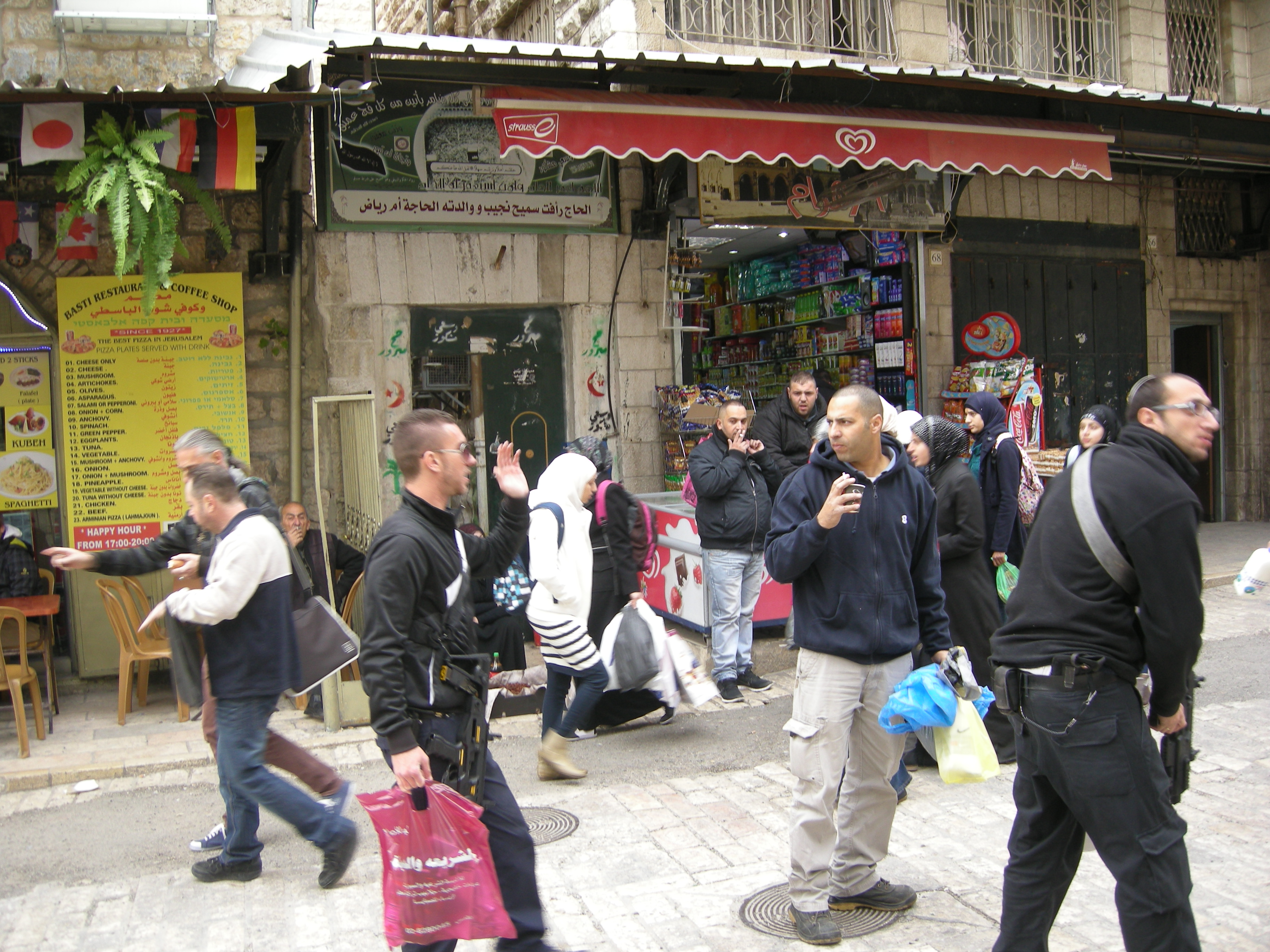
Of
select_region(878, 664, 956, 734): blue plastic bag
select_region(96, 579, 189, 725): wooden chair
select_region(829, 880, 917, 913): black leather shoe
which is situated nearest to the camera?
select_region(878, 664, 956, 734): blue plastic bag

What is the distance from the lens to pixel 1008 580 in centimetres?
599

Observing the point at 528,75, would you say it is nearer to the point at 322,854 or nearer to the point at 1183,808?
the point at 322,854

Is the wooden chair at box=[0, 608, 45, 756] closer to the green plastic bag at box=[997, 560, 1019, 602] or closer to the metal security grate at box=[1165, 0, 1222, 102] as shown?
the green plastic bag at box=[997, 560, 1019, 602]

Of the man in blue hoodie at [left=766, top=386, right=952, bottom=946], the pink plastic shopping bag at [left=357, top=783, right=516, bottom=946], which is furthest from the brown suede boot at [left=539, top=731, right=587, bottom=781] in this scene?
the pink plastic shopping bag at [left=357, top=783, right=516, bottom=946]

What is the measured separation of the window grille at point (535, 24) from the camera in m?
10.7

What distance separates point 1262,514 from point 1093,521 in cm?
1174

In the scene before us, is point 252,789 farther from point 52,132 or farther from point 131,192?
point 52,132

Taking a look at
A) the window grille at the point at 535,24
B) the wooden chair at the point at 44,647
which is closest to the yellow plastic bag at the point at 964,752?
the wooden chair at the point at 44,647

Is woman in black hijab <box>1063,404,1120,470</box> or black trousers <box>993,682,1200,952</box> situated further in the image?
woman in black hijab <box>1063,404,1120,470</box>

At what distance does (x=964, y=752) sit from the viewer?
3.56 meters

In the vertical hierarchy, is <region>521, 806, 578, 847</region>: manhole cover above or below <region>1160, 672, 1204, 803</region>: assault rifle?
below

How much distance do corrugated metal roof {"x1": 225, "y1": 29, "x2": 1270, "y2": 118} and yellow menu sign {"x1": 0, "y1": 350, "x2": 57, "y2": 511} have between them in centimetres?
266

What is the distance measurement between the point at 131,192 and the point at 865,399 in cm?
427

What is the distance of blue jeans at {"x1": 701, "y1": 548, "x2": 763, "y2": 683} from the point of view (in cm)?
688
